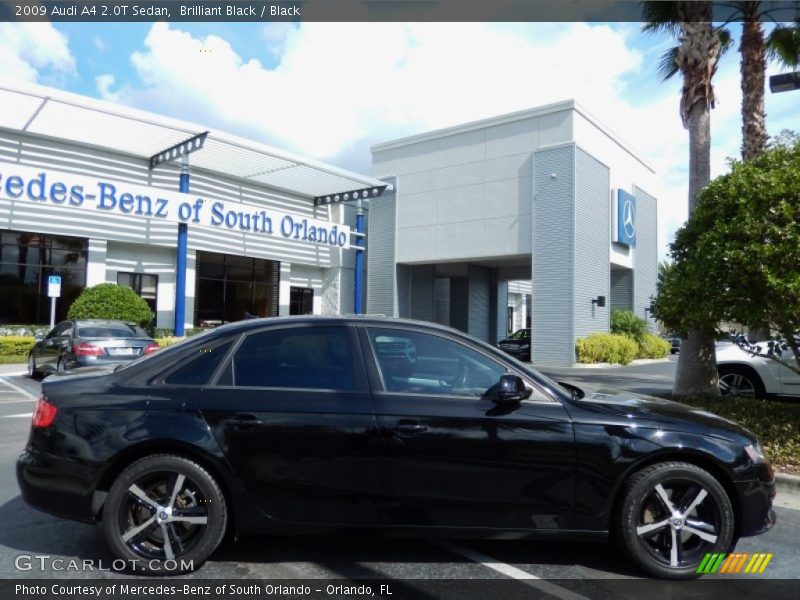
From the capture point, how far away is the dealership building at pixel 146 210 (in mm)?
17766

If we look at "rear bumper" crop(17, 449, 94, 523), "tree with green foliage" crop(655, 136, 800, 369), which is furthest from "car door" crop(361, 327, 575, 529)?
"tree with green foliage" crop(655, 136, 800, 369)

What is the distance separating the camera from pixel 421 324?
13.0 ft

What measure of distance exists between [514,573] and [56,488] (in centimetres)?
282

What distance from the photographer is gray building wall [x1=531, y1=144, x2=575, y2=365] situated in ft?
72.7

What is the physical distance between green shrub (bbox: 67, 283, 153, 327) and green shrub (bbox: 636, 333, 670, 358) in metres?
21.0

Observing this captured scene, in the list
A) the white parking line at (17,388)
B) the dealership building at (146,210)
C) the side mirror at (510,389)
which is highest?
the dealership building at (146,210)

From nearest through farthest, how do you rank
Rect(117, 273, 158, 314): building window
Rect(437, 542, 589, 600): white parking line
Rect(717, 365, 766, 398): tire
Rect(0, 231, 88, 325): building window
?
Rect(437, 542, 589, 600): white parking line → Rect(717, 365, 766, 398): tire → Rect(0, 231, 88, 325): building window → Rect(117, 273, 158, 314): building window

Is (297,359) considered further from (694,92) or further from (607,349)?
(607,349)

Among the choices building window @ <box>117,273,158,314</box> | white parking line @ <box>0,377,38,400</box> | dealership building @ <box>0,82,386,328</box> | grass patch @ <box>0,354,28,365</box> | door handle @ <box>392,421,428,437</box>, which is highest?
dealership building @ <box>0,82,386,328</box>

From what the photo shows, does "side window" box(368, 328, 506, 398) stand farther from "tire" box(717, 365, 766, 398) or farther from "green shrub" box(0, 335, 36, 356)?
"green shrub" box(0, 335, 36, 356)

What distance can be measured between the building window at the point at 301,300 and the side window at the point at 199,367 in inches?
946

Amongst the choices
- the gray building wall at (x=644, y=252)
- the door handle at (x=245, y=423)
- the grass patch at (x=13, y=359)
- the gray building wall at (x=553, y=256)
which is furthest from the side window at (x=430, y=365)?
the gray building wall at (x=644, y=252)

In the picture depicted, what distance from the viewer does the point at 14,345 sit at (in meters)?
17.4

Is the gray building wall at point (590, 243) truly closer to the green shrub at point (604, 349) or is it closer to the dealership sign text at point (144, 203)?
the green shrub at point (604, 349)
